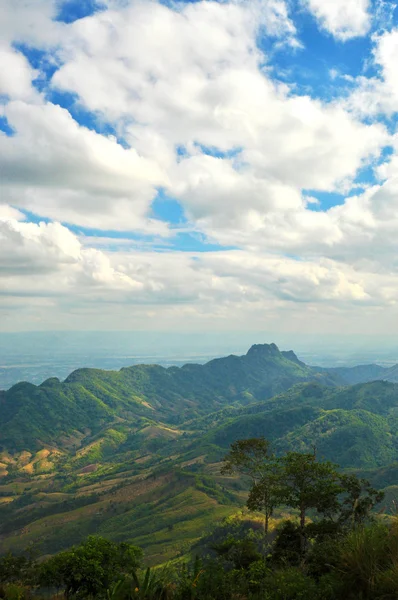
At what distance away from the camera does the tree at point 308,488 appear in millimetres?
50344

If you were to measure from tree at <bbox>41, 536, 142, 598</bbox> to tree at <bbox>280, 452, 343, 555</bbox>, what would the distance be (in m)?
21.0

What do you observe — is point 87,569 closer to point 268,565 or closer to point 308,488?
point 268,565

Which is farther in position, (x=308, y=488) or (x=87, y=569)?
(x=308, y=488)

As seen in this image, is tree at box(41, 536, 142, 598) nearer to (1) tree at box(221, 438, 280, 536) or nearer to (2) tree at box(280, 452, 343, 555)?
(1) tree at box(221, 438, 280, 536)

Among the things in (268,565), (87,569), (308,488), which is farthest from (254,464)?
(87,569)

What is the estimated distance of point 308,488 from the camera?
2015 inches

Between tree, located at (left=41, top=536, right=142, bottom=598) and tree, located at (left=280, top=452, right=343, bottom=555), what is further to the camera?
tree, located at (left=280, top=452, right=343, bottom=555)

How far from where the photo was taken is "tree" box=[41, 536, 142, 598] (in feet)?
128

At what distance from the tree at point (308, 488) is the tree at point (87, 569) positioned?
Result: 20995 mm

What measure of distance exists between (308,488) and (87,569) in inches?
1101

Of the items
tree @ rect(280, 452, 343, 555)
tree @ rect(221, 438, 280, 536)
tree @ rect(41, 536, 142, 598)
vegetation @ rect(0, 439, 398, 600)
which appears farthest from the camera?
tree @ rect(221, 438, 280, 536)

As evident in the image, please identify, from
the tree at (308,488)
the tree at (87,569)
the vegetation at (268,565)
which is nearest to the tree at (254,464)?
the vegetation at (268,565)

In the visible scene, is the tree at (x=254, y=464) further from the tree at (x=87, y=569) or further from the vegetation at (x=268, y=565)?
the tree at (x=87, y=569)

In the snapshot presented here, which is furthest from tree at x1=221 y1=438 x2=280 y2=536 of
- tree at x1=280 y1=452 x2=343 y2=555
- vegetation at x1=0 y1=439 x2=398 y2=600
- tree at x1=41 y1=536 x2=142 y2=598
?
tree at x1=41 y1=536 x2=142 y2=598
